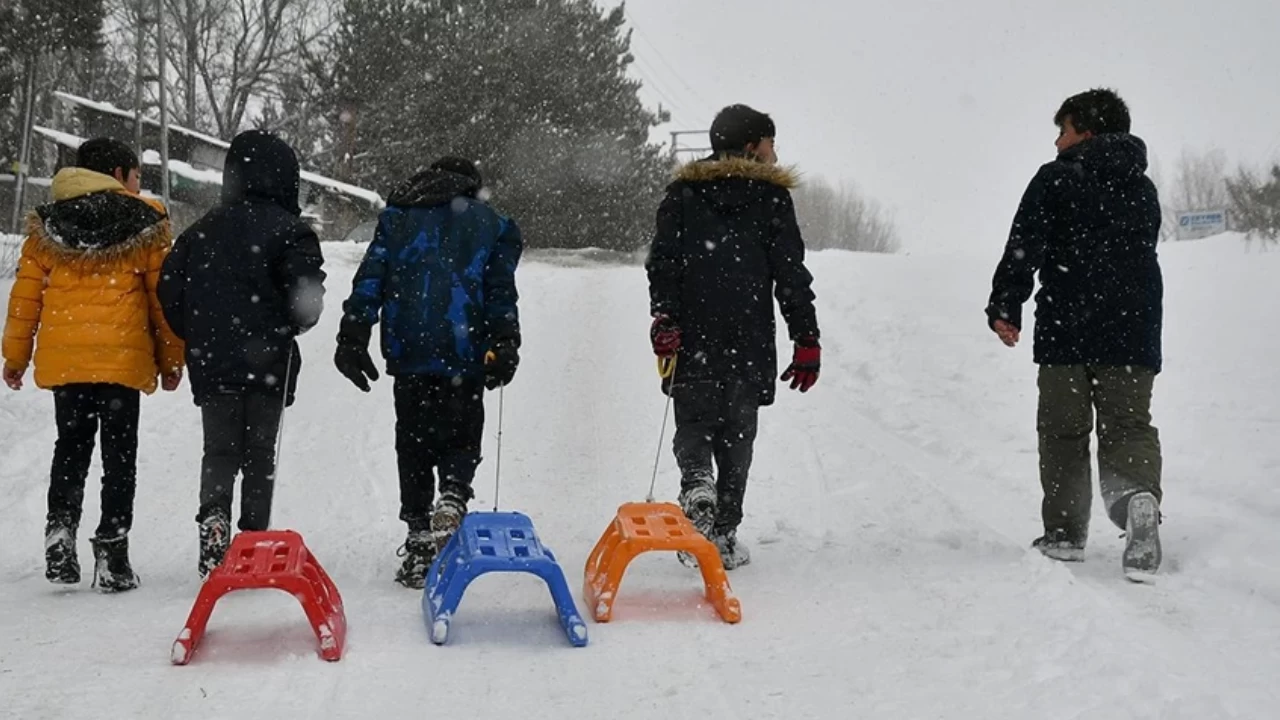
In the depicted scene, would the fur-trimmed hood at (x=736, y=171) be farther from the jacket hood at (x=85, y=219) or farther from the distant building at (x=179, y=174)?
the distant building at (x=179, y=174)

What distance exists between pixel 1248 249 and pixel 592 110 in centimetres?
1778

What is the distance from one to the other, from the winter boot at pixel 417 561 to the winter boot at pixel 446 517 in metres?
0.06

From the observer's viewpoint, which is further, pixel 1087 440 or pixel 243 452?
pixel 1087 440

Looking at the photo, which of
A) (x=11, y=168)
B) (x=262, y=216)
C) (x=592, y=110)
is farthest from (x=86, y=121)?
(x=262, y=216)

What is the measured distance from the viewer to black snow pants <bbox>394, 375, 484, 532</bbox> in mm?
5191

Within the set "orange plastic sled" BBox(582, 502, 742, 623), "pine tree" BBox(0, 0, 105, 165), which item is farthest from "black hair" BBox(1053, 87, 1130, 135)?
"pine tree" BBox(0, 0, 105, 165)

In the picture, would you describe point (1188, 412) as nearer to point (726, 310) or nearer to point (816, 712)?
point (726, 310)

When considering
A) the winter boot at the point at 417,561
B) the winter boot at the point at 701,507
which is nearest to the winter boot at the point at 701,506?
the winter boot at the point at 701,507

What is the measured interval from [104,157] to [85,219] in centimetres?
35

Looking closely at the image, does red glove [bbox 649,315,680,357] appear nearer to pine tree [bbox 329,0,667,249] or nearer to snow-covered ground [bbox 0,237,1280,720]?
snow-covered ground [bbox 0,237,1280,720]

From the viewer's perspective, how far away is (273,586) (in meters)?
3.88

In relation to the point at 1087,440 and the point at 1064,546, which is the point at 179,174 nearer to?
the point at 1087,440

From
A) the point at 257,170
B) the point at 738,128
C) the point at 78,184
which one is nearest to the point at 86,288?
the point at 78,184

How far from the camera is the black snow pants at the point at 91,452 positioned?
5043mm
